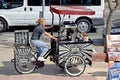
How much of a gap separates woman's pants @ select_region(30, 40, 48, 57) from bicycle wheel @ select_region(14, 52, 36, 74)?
25cm

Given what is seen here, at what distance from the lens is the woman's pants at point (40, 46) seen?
11.2 metres

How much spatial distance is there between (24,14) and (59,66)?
870cm

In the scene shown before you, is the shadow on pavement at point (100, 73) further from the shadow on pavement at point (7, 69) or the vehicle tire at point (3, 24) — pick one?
the vehicle tire at point (3, 24)

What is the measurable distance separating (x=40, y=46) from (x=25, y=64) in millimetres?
628

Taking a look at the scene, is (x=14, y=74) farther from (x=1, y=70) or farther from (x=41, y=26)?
(x=41, y=26)

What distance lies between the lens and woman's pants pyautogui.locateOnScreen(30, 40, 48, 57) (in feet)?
36.7

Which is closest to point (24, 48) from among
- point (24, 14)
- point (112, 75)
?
point (112, 75)

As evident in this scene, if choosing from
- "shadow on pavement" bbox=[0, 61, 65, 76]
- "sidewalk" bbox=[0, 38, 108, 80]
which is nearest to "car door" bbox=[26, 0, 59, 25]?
"sidewalk" bbox=[0, 38, 108, 80]

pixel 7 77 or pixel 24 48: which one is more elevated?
pixel 24 48

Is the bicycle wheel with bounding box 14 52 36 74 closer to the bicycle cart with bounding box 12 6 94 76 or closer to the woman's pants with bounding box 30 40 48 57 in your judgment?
the bicycle cart with bounding box 12 6 94 76

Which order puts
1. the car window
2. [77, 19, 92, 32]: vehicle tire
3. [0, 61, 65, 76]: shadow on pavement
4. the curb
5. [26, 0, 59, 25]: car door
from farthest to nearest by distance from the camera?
[77, 19, 92, 32]: vehicle tire
[26, 0, 59, 25]: car door
the car window
[0, 61, 65, 76]: shadow on pavement
the curb

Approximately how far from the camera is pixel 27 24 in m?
19.8

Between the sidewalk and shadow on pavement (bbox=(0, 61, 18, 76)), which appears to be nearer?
the sidewalk

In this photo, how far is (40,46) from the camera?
11.2 metres
